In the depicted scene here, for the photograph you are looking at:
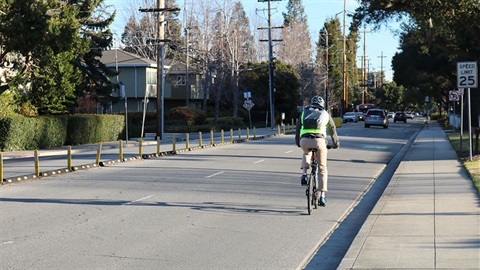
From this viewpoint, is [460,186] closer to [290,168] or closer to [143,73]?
[290,168]

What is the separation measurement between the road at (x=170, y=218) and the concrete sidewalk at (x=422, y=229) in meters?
A: 0.71

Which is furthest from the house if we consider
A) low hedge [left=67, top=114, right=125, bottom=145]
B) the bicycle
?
the bicycle

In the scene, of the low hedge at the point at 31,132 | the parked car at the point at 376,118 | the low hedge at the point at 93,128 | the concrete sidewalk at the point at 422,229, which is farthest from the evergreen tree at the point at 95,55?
the concrete sidewalk at the point at 422,229

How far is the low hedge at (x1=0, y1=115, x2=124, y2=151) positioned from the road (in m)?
12.1

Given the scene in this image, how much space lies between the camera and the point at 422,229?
10758 millimetres

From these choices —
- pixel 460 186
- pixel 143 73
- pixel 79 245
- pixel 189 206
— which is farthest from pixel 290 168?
pixel 143 73

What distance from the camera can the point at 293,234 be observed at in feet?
35.9

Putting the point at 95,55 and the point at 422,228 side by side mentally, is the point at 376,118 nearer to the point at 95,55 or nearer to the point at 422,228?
the point at 95,55

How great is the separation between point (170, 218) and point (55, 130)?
2538 cm

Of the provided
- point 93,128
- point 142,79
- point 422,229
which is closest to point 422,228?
point 422,229

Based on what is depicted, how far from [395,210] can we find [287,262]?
4602mm

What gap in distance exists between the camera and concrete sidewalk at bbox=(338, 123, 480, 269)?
333 inches

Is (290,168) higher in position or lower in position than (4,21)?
lower

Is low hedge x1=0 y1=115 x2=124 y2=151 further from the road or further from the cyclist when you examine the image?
the cyclist
